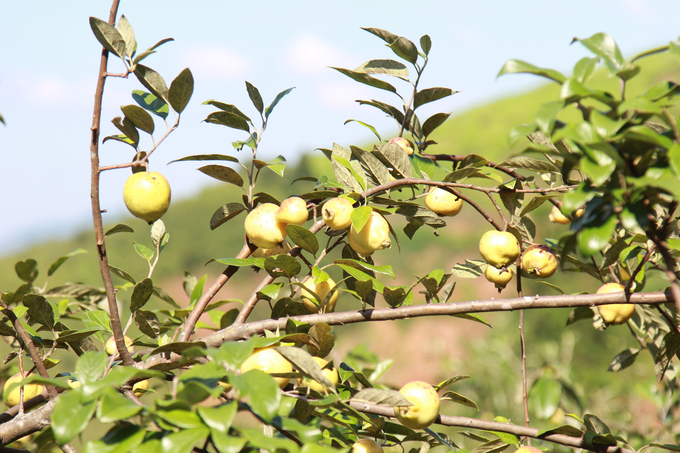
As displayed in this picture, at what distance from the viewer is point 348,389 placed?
0.72 m

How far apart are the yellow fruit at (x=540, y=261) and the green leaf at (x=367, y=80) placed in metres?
0.37

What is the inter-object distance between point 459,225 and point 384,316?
30.3 feet

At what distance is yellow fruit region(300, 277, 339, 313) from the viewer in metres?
0.70

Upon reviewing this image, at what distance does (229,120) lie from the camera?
2.54ft

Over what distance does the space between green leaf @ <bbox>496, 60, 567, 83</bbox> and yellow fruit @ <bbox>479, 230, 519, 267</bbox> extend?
28 centimetres

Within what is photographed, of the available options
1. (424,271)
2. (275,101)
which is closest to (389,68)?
(275,101)

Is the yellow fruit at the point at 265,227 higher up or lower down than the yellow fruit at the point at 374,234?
higher up

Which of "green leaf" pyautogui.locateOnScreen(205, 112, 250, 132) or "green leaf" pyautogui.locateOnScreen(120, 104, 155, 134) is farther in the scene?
"green leaf" pyautogui.locateOnScreen(205, 112, 250, 132)

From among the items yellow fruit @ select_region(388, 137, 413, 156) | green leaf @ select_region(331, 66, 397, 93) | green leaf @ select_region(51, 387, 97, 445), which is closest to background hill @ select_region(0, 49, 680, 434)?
yellow fruit @ select_region(388, 137, 413, 156)

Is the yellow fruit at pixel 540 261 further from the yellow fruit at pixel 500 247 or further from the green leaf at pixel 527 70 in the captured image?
the green leaf at pixel 527 70

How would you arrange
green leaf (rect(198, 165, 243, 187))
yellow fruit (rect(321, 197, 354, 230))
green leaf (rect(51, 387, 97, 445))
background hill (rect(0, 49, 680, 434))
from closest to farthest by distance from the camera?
1. green leaf (rect(51, 387, 97, 445))
2. yellow fruit (rect(321, 197, 354, 230))
3. green leaf (rect(198, 165, 243, 187))
4. background hill (rect(0, 49, 680, 434))

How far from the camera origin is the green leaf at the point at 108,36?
22.1 inches

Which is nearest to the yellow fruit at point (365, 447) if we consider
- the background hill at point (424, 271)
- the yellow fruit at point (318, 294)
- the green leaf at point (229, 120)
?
the yellow fruit at point (318, 294)

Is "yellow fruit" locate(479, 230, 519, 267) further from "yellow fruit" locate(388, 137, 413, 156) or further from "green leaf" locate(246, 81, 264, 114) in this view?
"green leaf" locate(246, 81, 264, 114)
